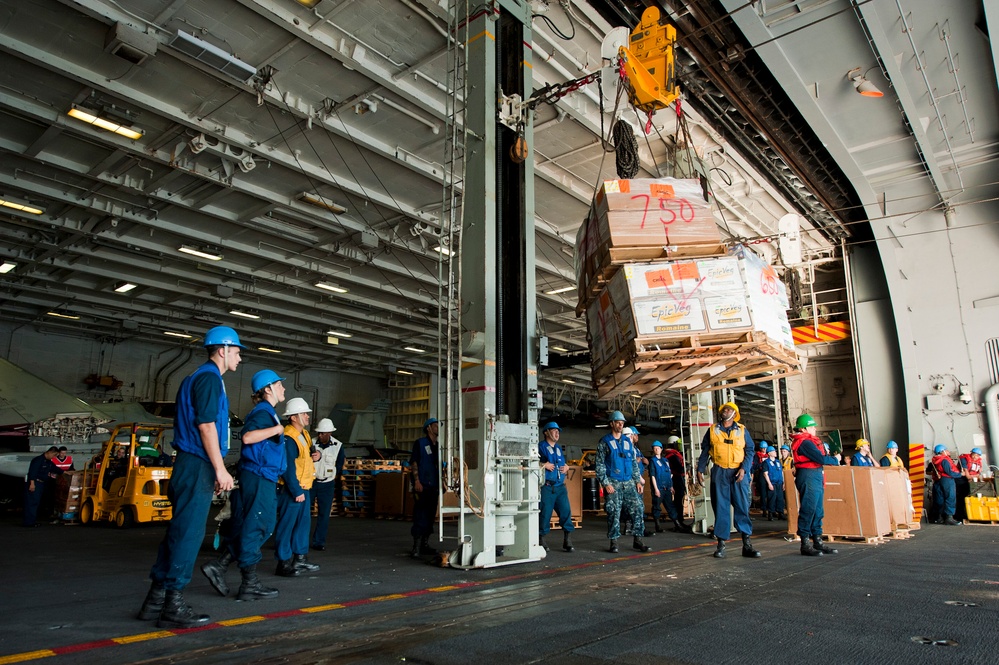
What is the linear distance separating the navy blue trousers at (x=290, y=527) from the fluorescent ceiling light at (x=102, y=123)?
823 cm

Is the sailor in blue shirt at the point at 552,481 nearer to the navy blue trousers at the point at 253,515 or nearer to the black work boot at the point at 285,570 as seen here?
the black work boot at the point at 285,570

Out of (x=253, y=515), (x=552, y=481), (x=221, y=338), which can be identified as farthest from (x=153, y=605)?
(x=552, y=481)

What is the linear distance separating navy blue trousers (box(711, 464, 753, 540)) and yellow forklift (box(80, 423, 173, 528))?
9997mm

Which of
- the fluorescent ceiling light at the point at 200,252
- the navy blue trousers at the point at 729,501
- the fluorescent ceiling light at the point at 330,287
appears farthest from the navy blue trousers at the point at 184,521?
the fluorescent ceiling light at the point at 330,287

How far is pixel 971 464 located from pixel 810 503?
9.05 m

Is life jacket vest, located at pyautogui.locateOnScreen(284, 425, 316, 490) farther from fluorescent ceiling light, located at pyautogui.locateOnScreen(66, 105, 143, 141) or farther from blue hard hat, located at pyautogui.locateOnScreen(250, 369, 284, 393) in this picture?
fluorescent ceiling light, located at pyautogui.locateOnScreen(66, 105, 143, 141)

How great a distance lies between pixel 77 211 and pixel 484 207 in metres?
11.8

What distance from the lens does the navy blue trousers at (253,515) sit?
14.6ft

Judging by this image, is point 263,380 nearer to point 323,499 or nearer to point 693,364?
point 323,499

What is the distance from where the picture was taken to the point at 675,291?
18.0 ft

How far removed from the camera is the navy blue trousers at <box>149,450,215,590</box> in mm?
3572

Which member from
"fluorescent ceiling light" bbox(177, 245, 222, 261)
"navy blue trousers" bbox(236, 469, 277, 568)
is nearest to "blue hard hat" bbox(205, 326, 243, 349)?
"navy blue trousers" bbox(236, 469, 277, 568)

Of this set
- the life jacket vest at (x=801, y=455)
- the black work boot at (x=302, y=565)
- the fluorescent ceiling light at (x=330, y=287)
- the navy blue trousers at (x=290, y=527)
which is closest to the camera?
the navy blue trousers at (x=290, y=527)

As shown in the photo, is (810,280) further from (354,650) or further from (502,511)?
(354,650)
